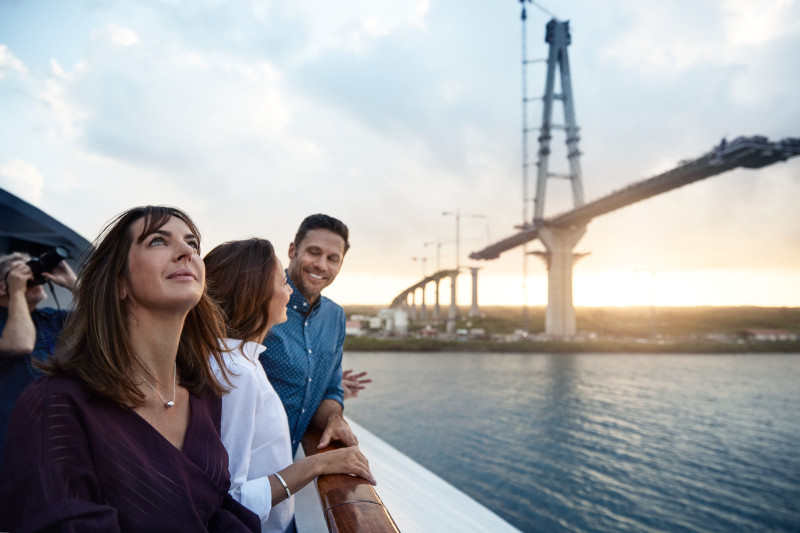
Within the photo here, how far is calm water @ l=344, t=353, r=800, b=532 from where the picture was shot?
24.5 feet

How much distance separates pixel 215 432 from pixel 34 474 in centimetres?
36

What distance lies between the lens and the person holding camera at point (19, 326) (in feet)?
7.06

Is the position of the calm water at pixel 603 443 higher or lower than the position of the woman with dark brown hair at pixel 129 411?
lower

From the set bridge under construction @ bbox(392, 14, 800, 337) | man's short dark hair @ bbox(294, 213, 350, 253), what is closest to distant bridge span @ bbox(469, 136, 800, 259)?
bridge under construction @ bbox(392, 14, 800, 337)

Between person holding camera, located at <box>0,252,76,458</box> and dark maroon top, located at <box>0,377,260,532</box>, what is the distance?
1575mm

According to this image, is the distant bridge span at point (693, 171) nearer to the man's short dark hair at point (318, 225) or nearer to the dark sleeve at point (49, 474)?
the man's short dark hair at point (318, 225)

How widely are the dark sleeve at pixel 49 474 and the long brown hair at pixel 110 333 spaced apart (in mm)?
82

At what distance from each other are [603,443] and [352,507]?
12148 mm

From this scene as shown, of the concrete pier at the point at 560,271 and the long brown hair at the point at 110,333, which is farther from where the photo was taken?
the concrete pier at the point at 560,271

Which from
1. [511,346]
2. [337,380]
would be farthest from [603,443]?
[511,346]

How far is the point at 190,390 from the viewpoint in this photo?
3.68 ft

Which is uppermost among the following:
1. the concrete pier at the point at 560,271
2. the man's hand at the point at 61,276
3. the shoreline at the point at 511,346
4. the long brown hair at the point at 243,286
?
the concrete pier at the point at 560,271

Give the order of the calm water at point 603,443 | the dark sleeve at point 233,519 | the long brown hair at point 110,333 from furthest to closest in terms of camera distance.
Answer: the calm water at point 603,443, the dark sleeve at point 233,519, the long brown hair at point 110,333

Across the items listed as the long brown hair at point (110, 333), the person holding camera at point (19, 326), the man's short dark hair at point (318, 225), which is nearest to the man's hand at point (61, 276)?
the person holding camera at point (19, 326)
